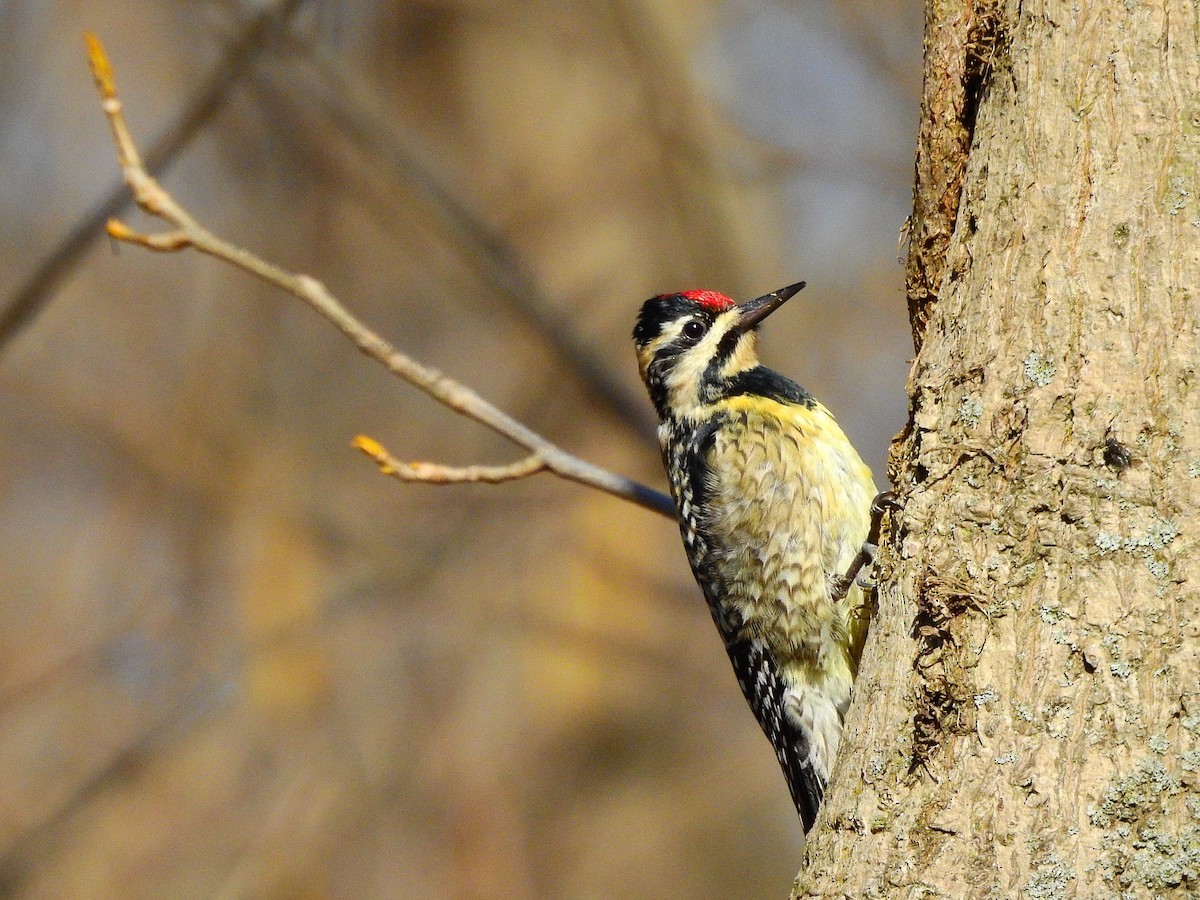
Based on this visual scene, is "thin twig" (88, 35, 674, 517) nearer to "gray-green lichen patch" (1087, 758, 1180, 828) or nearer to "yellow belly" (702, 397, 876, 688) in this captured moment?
"yellow belly" (702, 397, 876, 688)

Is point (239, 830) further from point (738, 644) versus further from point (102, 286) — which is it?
point (738, 644)

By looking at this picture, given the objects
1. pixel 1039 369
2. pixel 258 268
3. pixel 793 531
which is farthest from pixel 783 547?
pixel 258 268

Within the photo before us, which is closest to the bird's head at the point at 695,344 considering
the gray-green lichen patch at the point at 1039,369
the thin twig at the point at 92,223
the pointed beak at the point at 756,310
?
the pointed beak at the point at 756,310

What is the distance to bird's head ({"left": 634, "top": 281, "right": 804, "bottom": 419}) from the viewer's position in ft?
12.3

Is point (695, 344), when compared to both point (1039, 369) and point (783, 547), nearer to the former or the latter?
point (783, 547)

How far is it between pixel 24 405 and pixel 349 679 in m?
2.70

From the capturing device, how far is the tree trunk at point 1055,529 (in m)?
1.82

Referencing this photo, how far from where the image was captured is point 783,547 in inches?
128

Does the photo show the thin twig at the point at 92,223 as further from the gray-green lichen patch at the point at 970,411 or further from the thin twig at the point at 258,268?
the gray-green lichen patch at the point at 970,411

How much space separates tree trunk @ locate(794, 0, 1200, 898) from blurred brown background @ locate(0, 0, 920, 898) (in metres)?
4.14

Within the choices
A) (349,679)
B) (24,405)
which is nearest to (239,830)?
(349,679)

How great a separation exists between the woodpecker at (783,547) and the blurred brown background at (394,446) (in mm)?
2677

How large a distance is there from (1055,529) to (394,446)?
571cm

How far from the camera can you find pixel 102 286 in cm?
770
